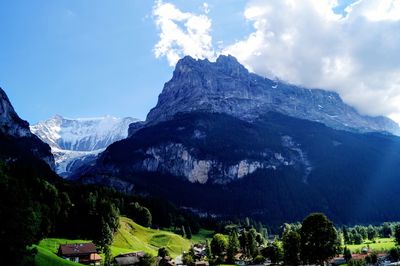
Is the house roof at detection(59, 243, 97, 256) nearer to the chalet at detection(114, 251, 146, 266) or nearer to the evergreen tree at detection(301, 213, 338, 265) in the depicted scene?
the chalet at detection(114, 251, 146, 266)

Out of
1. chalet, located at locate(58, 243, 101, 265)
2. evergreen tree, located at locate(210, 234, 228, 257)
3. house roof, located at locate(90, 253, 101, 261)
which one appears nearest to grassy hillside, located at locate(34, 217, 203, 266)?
chalet, located at locate(58, 243, 101, 265)

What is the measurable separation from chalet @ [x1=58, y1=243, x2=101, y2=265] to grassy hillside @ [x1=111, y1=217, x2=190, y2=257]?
39.1ft

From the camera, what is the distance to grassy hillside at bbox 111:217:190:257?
519 ft

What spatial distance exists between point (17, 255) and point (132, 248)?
10824cm

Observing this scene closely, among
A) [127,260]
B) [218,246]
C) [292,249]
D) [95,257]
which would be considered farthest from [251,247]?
[95,257]

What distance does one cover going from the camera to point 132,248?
158 metres

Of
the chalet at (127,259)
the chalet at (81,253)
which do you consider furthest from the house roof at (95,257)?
the chalet at (127,259)

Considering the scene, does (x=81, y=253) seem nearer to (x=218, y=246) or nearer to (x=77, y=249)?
(x=77, y=249)

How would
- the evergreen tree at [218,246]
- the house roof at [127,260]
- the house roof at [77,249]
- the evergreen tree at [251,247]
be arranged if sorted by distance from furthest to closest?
the evergreen tree at [251,247]
the evergreen tree at [218,246]
the house roof at [127,260]
the house roof at [77,249]

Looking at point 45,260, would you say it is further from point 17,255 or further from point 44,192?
point 44,192

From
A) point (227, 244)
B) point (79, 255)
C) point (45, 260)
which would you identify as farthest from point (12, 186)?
point (227, 244)

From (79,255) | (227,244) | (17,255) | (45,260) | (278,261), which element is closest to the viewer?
(17,255)

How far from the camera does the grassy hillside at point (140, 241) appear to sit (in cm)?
15812

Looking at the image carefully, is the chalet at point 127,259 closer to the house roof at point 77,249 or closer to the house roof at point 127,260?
the house roof at point 127,260
